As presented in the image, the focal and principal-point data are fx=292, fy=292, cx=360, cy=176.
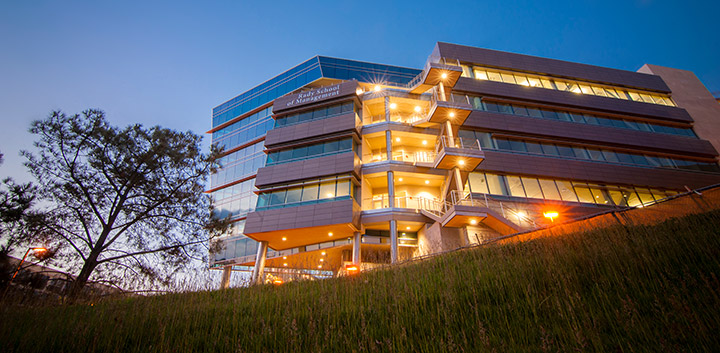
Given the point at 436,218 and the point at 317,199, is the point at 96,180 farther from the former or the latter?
the point at 436,218

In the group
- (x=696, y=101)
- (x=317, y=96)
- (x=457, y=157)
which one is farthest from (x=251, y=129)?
(x=696, y=101)

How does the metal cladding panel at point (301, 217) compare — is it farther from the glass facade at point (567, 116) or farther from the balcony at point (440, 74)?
the glass facade at point (567, 116)

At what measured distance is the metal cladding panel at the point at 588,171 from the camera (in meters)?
24.4

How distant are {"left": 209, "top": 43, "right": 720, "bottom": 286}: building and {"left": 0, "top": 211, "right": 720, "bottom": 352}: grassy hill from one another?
1337 cm

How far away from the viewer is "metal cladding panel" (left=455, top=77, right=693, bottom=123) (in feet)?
94.1

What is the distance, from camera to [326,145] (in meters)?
26.7

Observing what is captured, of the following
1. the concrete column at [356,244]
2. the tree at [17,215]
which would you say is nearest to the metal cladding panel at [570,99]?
the concrete column at [356,244]

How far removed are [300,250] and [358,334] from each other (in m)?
22.6

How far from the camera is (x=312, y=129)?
27359 millimetres

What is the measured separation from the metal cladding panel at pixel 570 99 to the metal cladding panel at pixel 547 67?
2.96 m

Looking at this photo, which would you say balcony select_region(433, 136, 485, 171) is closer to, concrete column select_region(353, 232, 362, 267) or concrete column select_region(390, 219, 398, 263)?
concrete column select_region(390, 219, 398, 263)

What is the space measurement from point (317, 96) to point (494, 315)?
27.6 metres

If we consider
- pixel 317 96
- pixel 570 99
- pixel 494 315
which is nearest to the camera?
pixel 494 315

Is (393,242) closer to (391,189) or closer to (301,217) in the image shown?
(391,189)
